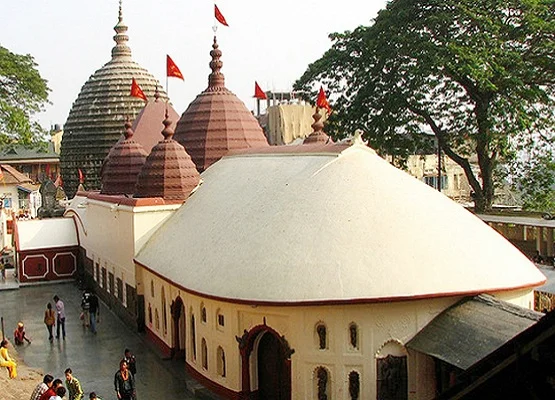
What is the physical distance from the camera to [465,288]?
13070 mm

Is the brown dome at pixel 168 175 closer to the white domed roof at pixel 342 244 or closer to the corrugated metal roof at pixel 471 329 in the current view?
the white domed roof at pixel 342 244

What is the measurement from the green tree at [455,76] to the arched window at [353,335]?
1808cm

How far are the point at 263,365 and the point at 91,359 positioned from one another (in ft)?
23.0

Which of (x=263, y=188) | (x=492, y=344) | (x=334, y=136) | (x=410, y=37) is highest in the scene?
(x=410, y=37)

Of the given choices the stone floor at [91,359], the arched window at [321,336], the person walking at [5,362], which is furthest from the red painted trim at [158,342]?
the arched window at [321,336]

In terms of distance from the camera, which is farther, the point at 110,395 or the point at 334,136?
the point at 334,136

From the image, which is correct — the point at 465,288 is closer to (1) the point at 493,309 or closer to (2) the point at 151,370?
(1) the point at 493,309

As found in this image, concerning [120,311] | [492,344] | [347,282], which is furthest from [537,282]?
[120,311]

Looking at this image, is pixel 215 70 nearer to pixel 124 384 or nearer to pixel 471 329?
pixel 124 384

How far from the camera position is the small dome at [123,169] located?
28.1 m

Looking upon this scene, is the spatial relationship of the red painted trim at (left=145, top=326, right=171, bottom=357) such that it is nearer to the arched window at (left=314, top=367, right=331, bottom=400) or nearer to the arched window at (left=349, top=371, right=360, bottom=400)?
the arched window at (left=314, top=367, right=331, bottom=400)

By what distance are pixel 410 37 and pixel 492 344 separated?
71.4 ft

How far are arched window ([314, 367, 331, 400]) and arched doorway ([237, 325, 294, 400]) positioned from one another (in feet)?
2.99

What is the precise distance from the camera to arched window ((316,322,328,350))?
13297 mm
